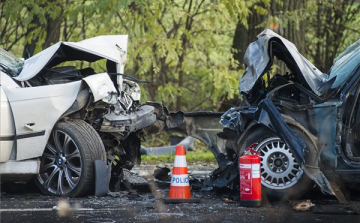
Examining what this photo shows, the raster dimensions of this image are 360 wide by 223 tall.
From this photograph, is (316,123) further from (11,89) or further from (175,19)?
(175,19)

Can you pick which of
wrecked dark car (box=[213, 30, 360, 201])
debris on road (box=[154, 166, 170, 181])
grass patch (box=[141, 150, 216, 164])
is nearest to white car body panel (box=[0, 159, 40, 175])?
debris on road (box=[154, 166, 170, 181])

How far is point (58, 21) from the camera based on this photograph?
15547 millimetres

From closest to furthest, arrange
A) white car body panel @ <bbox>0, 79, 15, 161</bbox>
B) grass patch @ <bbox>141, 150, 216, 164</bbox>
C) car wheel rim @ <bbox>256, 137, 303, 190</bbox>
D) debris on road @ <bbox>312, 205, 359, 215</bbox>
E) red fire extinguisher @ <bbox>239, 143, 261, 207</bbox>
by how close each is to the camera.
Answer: debris on road @ <bbox>312, 205, 359, 215</bbox> → red fire extinguisher @ <bbox>239, 143, 261, 207</bbox> → car wheel rim @ <bbox>256, 137, 303, 190</bbox> → white car body panel @ <bbox>0, 79, 15, 161</bbox> → grass patch @ <bbox>141, 150, 216, 164</bbox>

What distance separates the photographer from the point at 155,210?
722 centimetres

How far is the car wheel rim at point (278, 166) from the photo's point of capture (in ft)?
25.3

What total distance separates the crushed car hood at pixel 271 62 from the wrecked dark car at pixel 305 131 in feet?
0.04

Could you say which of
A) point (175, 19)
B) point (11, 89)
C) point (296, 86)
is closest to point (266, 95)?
point (296, 86)

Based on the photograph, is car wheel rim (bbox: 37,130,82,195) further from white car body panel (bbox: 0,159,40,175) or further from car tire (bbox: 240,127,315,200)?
car tire (bbox: 240,127,315,200)

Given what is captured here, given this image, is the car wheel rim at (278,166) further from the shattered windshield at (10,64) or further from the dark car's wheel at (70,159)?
the shattered windshield at (10,64)

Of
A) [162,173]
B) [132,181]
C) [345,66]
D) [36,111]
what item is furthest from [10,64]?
[345,66]

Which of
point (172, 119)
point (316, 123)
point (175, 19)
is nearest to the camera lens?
point (316, 123)

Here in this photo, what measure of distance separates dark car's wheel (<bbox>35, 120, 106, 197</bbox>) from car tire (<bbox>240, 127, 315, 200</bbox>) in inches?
70.2

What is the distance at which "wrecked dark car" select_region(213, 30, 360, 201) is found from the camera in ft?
24.9

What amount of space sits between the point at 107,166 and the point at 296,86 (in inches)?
88.4
